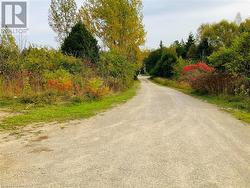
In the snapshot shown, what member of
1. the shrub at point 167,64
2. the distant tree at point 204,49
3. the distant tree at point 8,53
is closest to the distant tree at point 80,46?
the distant tree at point 8,53

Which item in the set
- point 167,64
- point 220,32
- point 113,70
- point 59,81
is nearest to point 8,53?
point 59,81

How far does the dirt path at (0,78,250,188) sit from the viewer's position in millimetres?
5426

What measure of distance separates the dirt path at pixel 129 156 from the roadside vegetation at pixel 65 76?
8.56ft

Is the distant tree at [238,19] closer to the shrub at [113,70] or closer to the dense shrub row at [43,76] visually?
the shrub at [113,70]

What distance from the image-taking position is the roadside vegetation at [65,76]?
13.9m

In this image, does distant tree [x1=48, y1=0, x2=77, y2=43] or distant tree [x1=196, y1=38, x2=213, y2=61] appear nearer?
distant tree [x1=48, y1=0, x2=77, y2=43]

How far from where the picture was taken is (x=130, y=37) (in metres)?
38.6

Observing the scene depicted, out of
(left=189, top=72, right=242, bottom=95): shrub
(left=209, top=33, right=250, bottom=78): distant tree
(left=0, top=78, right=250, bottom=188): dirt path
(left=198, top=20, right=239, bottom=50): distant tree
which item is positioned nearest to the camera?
(left=0, top=78, right=250, bottom=188): dirt path

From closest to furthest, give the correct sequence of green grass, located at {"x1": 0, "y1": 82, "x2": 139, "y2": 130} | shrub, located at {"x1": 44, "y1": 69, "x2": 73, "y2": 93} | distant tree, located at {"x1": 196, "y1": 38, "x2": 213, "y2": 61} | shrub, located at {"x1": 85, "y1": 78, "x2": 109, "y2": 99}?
green grass, located at {"x1": 0, "y1": 82, "x2": 139, "y2": 130} → shrub, located at {"x1": 44, "y1": 69, "x2": 73, "y2": 93} → shrub, located at {"x1": 85, "y1": 78, "x2": 109, "y2": 99} → distant tree, located at {"x1": 196, "y1": 38, "x2": 213, "y2": 61}

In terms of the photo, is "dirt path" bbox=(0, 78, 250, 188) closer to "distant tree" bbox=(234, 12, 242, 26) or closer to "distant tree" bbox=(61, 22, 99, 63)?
"distant tree" bbox=(61, 22, 99, 63)

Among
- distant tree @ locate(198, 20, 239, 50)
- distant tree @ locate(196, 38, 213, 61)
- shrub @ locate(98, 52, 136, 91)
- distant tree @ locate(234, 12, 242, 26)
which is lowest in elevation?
shrub @ locate(98, 52, 136, 91)

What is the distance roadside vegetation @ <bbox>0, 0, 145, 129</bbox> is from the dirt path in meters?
2.61

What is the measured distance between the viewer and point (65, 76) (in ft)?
60.2

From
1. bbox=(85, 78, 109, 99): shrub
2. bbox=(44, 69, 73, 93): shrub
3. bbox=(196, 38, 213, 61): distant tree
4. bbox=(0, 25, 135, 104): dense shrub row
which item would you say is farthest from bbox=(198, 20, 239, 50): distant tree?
bbox=(44, 69, 73, 93): shrub
